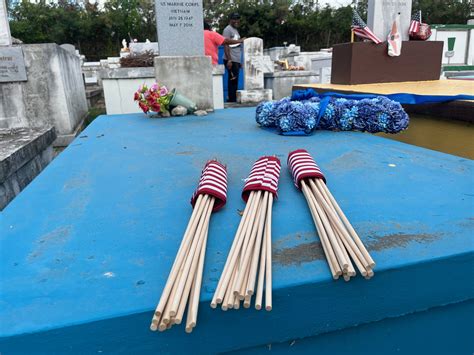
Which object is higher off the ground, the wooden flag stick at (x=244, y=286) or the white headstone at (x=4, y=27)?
the white headstone at (x=4, y=27)

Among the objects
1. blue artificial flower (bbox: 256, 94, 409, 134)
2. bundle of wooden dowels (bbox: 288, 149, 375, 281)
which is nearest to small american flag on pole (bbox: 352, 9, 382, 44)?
blue artificial flower (bbox: 256, 94, 409, 134)

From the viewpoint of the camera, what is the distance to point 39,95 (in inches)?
207

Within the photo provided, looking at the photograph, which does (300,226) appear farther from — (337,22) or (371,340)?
(337,22)

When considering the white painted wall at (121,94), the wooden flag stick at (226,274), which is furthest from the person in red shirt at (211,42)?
the wooden flag stick at (226,274)

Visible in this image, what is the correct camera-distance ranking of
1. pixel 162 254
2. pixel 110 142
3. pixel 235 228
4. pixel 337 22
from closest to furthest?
pixel 162 254
pixel 235 228
pixel 110 142
pixel 337 22

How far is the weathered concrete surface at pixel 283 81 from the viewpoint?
891 centimetres

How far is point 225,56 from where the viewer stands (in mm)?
8664

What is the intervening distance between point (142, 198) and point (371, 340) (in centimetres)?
96

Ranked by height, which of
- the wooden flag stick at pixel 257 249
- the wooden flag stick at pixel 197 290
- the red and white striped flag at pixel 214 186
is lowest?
the wooden flag stick at pixel 197 290

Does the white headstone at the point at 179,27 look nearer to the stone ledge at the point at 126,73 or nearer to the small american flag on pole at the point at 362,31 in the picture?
the small american flag on pole at the point at 362,31

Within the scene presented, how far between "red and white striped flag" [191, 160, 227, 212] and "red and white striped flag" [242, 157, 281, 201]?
0.29 ft

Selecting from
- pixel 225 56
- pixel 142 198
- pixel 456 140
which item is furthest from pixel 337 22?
pixel 142 198

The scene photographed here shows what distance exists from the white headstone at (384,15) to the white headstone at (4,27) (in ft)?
15.7

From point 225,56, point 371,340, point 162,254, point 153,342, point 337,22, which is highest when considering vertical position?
point 337,22
